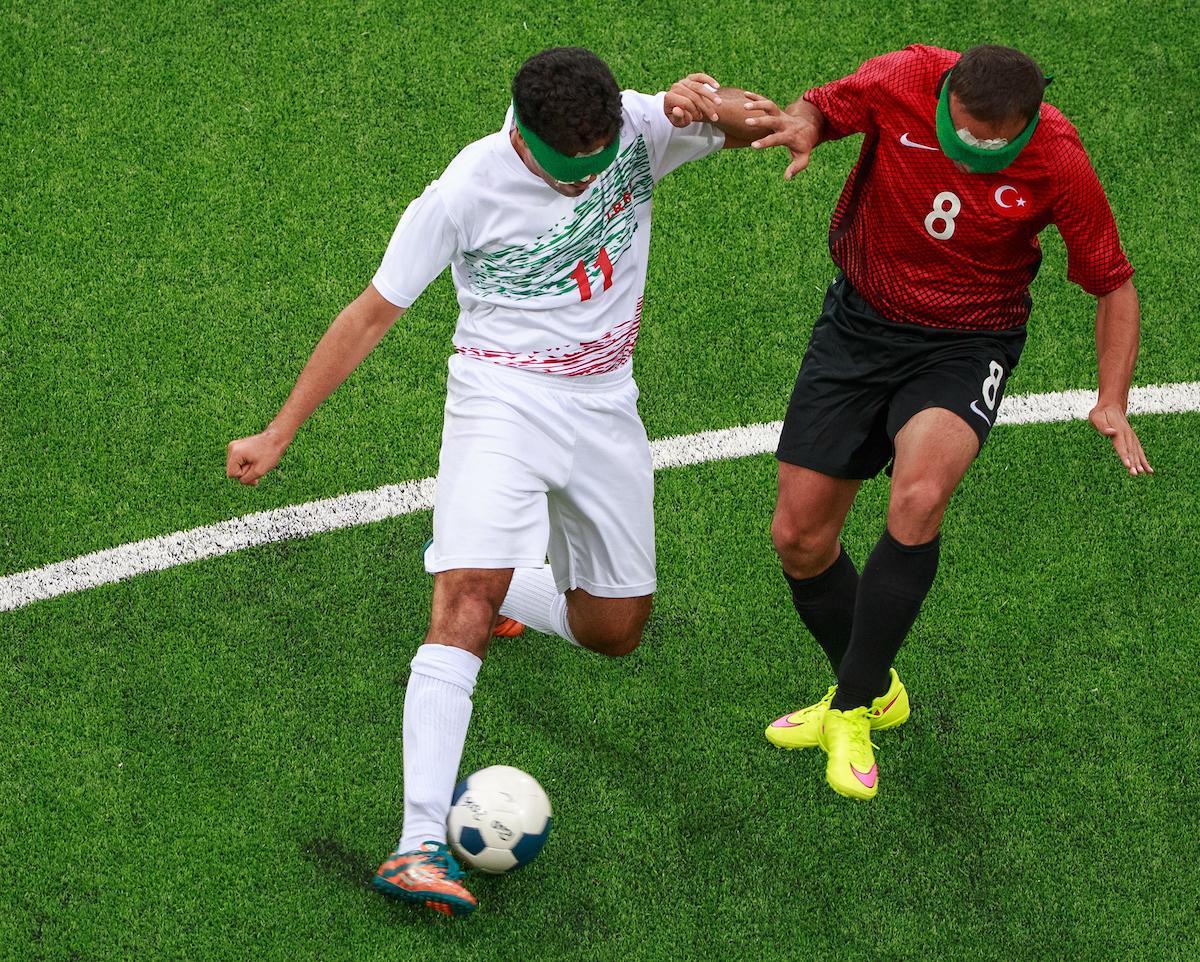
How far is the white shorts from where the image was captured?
397cm

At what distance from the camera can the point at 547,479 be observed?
4.14 meters

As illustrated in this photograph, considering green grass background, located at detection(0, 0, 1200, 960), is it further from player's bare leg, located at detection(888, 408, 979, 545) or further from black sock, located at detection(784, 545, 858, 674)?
player's bare leg, located at detection(888, 408, 979, 545)

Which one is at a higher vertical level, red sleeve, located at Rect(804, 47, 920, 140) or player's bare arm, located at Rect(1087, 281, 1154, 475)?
red sleeve, located at Rect(804, 47, 920, 140)

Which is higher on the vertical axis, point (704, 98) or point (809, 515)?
point (704, 98)

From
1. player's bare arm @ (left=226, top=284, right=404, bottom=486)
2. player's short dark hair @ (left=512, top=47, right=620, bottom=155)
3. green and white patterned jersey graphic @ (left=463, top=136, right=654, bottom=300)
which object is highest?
player's short dark hair @ (left=512, top=47, right=620, bottom=155)

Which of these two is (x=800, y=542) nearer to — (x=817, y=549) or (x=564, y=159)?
(x=817, y=549)

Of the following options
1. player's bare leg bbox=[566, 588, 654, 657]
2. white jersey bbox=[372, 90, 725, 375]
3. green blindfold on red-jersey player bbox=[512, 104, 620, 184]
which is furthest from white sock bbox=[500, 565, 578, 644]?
green blindfold on red-jersey player bbox=[512, 104, 620, 184]

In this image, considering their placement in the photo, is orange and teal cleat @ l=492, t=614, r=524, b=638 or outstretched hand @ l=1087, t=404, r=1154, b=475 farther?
orange and teal cleat @ l=492, t=614, r=524, b=638

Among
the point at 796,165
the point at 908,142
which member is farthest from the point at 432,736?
the point at 908,142

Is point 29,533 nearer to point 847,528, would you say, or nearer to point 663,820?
point 663,820

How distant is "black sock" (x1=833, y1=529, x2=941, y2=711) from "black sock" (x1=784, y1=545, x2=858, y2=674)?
0.32 m

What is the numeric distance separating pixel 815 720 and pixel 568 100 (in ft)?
7.04

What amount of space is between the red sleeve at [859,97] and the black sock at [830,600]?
1.33 m

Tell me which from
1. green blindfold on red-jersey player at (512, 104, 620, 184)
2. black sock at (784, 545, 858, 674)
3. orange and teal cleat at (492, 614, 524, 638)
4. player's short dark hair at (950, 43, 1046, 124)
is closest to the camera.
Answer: player's short dark hair at (950, 43, 1046, 124)
